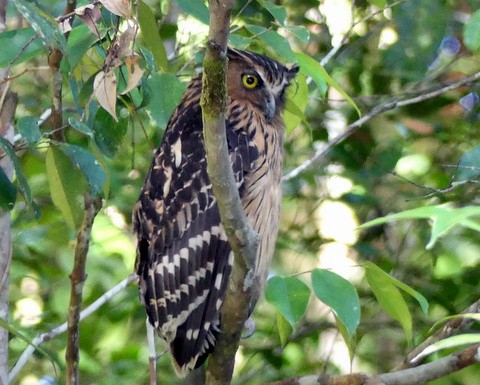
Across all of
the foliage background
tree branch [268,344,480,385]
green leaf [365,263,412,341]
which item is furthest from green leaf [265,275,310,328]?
the foliage background

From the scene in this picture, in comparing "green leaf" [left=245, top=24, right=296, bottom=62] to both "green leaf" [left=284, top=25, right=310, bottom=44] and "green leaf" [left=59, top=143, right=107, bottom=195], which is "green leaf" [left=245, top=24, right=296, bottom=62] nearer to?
"green leaf" [left=284, top=25, right=310, bottom=44]

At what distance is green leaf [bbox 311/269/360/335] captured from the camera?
6.07 ft

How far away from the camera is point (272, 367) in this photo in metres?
3.51

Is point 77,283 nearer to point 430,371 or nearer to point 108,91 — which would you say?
point 108,91

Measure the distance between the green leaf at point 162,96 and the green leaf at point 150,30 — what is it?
5cm

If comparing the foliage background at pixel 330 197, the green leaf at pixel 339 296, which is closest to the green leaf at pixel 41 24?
the green leaf at pixel 339 296

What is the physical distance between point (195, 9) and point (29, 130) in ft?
1.43

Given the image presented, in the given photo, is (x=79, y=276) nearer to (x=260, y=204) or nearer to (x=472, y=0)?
(x=260, y=204)

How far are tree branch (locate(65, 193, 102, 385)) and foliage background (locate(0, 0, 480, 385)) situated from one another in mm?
763

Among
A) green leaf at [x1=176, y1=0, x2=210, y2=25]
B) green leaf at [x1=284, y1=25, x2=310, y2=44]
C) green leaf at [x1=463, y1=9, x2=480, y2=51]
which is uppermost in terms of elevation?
green leaf at [x1=176, y1=0, x2=210, y2=25]

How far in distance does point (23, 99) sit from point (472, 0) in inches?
65.4

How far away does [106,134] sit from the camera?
6.91ft

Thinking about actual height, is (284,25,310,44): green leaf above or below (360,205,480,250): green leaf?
below

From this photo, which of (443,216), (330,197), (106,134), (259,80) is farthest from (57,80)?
(330,197)
